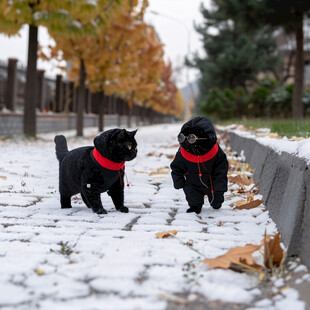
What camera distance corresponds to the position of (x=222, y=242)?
2799 mm

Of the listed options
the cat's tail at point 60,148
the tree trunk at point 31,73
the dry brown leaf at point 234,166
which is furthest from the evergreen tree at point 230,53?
the cat's tail at point 60,148

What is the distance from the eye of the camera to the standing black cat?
11.9 ft

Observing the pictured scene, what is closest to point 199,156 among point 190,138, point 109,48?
point 190,138

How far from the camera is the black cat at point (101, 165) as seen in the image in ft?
11.6

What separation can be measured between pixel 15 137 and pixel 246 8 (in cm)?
1107

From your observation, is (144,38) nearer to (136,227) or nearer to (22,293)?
(136,227)

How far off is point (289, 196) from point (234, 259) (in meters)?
Answer: 0.78

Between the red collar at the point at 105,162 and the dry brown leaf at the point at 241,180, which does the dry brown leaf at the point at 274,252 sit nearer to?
the red collar at the point at 105,162

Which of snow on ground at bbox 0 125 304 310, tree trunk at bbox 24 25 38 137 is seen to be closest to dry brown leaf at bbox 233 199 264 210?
snow on ground at bbox 0 125 304 310

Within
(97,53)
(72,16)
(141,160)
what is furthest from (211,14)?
(141,160)

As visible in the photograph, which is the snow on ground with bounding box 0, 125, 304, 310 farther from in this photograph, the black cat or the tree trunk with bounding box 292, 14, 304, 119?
the tree trunk with bounding box 292, 14, 304, 119

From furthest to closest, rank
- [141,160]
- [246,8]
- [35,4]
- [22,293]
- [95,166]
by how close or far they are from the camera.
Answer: [246,8] < [35,4] < [141,160] < [95,166] < [22,293]

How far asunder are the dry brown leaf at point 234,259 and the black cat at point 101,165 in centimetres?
139

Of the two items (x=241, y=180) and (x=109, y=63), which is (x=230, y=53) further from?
(x=241, y=180)
